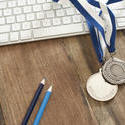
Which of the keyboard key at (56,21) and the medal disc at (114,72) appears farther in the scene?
the keyboard key at (56,21)

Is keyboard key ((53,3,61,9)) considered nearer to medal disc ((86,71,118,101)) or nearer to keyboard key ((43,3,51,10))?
keyboard key ((43,3,51,10))

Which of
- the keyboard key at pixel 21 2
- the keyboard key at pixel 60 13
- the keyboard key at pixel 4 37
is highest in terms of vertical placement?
the keyboard key at pixel 21 2

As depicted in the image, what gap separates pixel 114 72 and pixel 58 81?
6.6 inches

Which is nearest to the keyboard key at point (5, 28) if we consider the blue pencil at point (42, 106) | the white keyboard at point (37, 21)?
the white keyboard at point (37, 21)

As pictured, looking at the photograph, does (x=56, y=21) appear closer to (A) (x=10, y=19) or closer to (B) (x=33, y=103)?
(A) (x=10, y=19)

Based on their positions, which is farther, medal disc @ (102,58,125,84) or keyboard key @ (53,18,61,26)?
keyboard key @ (53,18,61,26)

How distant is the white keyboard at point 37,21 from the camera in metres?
0.57

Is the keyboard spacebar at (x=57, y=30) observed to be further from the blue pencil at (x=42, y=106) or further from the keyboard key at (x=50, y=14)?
the blue pencil at (x=42, y=106)

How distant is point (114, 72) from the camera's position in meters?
0.44

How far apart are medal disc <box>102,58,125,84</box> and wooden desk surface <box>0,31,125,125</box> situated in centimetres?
10

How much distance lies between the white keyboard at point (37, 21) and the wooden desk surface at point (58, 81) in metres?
0.02

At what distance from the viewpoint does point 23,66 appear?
1.85ft

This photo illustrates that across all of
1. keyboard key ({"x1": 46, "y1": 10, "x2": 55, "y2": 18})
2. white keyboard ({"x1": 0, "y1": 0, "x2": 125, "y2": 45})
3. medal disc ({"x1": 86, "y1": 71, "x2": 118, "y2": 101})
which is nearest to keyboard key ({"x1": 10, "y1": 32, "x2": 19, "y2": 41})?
white keyboard ({"x1": 0, "y1": 0, "x2": 125, "y2": 45})

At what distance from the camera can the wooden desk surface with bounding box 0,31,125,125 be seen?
51 centimetres
